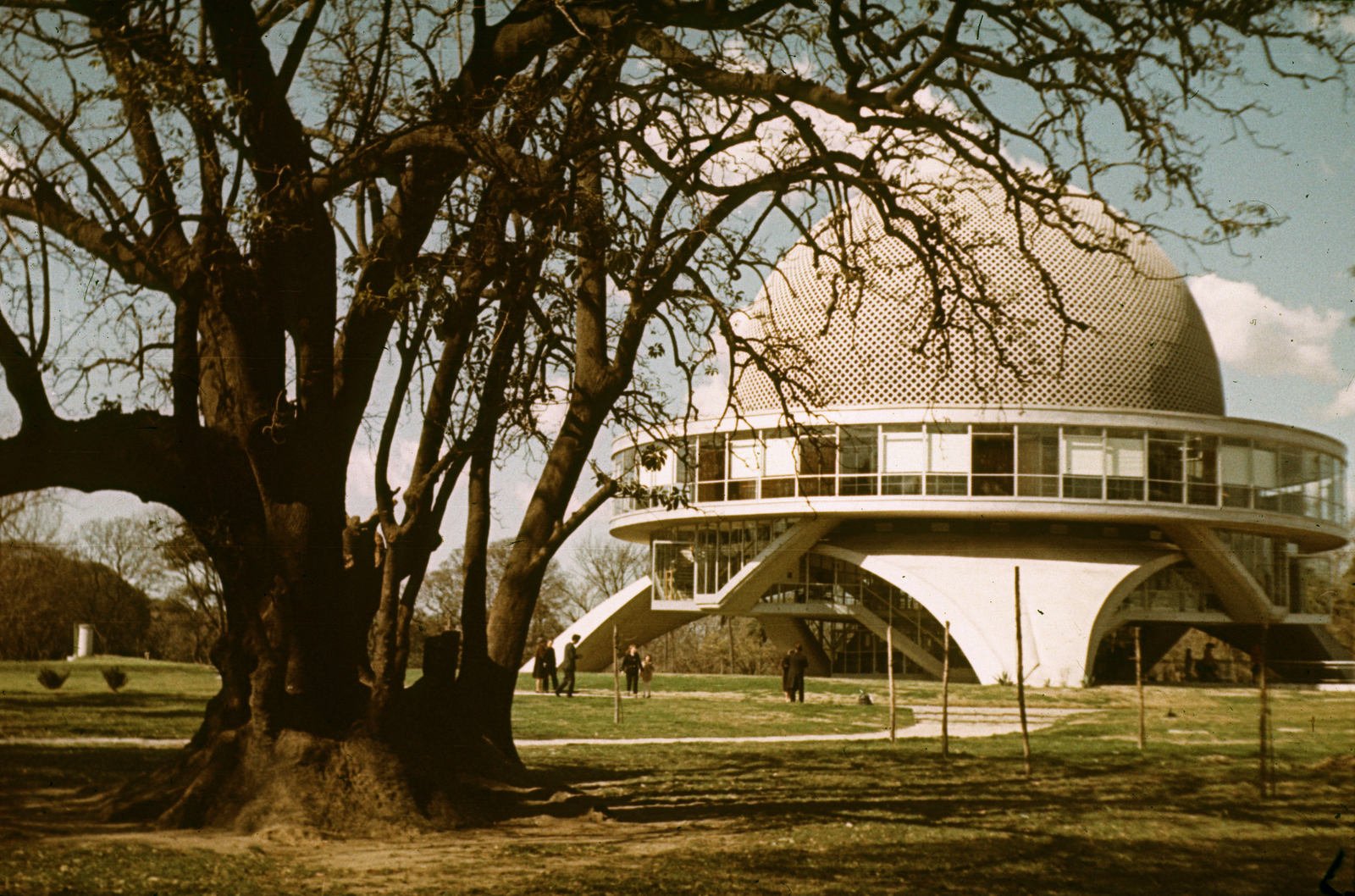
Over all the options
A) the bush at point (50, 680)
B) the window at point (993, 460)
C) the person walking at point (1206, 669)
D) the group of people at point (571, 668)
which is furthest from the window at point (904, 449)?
the bush at point (50, 680)

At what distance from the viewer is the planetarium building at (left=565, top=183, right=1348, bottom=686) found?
4166 centimetres

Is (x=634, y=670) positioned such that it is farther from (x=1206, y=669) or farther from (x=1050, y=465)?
(x=1206, y=669)

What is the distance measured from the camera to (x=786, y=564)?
4669 cm

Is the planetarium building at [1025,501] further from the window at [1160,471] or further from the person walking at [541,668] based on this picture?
the person walking at [541,668]

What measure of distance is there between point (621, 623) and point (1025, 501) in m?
18.4

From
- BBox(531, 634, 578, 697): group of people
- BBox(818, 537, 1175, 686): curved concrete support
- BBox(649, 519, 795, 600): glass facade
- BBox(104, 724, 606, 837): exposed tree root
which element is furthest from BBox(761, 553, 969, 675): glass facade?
BBox(104, 724, 606, 837): exposed tree root

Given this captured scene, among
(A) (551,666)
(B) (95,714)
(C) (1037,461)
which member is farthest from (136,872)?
(C) (1037,461)

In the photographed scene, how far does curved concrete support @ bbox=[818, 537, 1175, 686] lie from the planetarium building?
0.08 m

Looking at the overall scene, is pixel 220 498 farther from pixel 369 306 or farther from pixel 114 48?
pixel 114 48

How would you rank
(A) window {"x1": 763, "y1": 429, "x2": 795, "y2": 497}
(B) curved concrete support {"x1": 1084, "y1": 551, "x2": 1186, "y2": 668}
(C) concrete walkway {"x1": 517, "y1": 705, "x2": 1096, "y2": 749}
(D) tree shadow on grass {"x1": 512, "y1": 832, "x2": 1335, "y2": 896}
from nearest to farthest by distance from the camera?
1. (D) tree shadow on grass {"x1": 512, "y1": 832, "x2": 1335, "y2": 896}
2. (C) concrete walkway {"x1": 517, "y1": 705, "x2": 1096, "y2": 749}
3. (B) curved concrete support {"x1": 1084, "y1": 551, "x2": 1186, "y2": 668}
4. (A) window {"x1": 763, "y1": 429, "x2": 795, "y2": 497}

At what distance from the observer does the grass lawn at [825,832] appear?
742 centimetres

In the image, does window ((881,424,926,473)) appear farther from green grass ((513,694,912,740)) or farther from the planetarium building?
green grass ((513,694,912,740))

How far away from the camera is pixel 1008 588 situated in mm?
42719

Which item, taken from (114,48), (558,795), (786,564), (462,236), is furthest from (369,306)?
(786,564)
